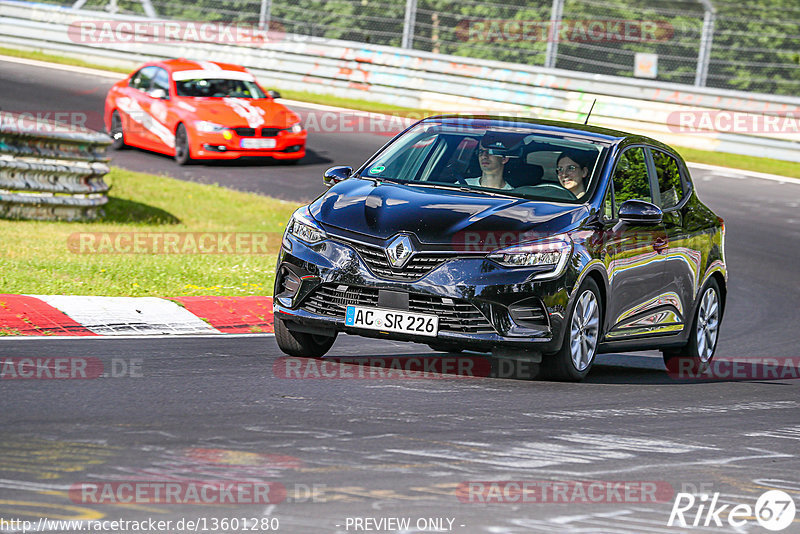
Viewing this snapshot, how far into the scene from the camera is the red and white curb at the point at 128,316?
31.5 ft

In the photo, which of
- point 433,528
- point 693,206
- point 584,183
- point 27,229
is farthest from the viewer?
point 27,229

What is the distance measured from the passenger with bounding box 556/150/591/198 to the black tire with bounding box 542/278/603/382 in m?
0.75

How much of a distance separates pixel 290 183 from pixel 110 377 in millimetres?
12854

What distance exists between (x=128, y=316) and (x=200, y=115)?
37.5 feet

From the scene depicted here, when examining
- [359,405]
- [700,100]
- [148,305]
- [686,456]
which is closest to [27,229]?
[148,305]

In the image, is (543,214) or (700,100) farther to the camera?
(700,100)

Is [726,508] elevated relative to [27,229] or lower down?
elevated

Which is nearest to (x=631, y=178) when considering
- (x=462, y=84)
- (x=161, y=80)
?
(x=161, y=80)

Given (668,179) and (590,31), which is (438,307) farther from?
(590,31)

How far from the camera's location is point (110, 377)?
7770 millimetres

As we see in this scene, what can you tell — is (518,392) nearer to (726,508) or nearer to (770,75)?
(726,508)

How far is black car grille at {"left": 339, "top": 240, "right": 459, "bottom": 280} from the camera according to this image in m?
8.10

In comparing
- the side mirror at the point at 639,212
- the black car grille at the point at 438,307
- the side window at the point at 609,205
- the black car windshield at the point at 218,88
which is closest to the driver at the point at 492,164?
the side window at the point at 609,205

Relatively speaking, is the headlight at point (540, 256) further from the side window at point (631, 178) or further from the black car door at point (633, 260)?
the side window at point (631, 178)
